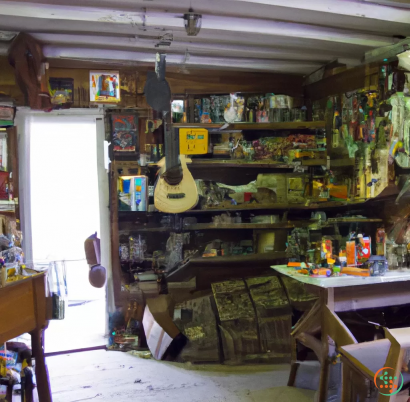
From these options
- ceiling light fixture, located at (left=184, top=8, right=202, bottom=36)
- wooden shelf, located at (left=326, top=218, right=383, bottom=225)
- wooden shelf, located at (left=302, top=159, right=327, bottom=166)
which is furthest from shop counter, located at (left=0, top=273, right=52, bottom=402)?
wooden shelf, located at (left=302, top=159, right=327, bottom=166)

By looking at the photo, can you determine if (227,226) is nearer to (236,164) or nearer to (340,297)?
(236,164)

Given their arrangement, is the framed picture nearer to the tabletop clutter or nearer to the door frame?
the door frame

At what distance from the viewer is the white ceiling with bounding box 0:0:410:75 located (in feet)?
7.48

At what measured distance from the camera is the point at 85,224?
3.66 m

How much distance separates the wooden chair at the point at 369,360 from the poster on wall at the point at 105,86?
8.68ft

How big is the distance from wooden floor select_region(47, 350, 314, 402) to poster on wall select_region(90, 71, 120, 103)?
221 cm

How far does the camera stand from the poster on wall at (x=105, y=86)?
3.41m

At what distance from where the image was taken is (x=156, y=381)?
297 centimetres

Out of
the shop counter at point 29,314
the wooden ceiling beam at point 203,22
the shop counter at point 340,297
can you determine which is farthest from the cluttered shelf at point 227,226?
the wooden ceiling beam at point 203,22

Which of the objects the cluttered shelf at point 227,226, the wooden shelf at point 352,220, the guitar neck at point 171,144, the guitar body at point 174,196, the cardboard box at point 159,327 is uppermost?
the guitar neck at point 171,144

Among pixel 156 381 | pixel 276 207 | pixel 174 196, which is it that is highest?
pixel 174 196

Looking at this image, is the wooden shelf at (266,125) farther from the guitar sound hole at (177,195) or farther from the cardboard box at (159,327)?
the cardboard box at (159,327)

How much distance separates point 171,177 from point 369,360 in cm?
217

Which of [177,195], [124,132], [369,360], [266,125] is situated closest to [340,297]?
[369,360]
